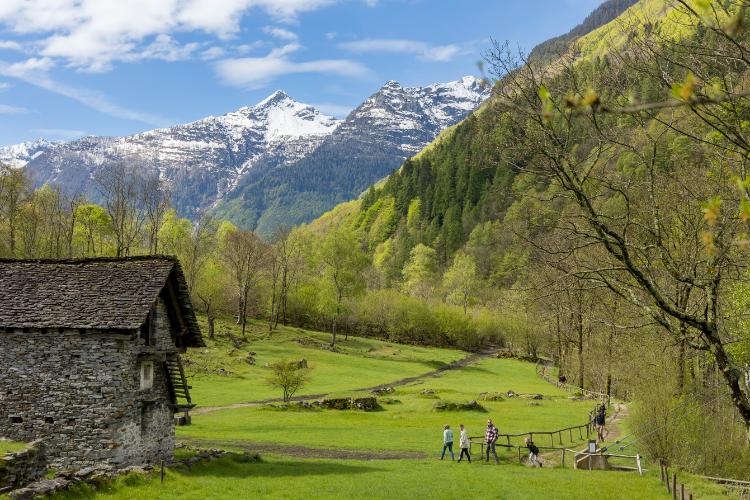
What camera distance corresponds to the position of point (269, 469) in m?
26.6

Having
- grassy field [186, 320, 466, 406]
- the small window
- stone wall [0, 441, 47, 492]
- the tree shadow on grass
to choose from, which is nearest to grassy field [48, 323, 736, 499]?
the tree shadow on grass

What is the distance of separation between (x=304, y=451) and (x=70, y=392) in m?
13.7

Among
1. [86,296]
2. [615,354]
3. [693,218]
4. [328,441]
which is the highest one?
[693,218]

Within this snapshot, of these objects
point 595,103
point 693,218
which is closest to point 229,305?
point 693,218

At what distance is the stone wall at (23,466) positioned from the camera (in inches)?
761

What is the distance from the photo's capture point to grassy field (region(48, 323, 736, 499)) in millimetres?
23031

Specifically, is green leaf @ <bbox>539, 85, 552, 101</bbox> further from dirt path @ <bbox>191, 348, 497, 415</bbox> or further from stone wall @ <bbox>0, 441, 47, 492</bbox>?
dirt path @ <bbox>191, 348, 497, 415</bbox>

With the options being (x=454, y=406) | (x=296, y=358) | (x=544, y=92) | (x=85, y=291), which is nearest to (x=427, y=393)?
(x=454, y=406)

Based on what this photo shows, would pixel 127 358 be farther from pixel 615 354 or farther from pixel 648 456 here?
pixel 615 354

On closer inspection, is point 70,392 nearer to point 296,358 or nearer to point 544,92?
point 544,92

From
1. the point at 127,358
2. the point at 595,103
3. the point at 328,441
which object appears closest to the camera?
the point at 595,103

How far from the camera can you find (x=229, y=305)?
10519 centimetres

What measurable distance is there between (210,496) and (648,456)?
21086 millimetres

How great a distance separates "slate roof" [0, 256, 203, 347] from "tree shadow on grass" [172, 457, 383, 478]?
684 centimetres
